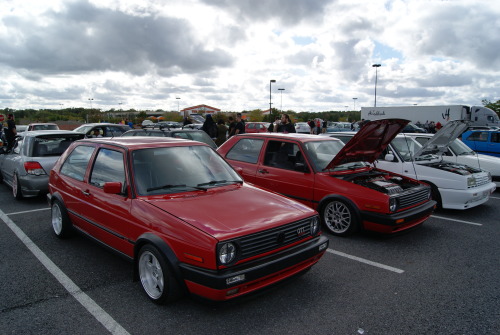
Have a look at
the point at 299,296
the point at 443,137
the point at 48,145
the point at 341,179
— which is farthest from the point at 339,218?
the point at 48,145

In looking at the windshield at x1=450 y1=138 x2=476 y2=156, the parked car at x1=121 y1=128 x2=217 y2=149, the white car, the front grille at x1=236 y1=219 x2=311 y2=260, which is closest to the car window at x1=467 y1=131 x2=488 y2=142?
the windshield at x1=450 y1=138 x2=476 y2=156

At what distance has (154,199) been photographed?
3.48m

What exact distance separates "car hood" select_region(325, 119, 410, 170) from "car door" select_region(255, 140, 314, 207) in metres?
0.44

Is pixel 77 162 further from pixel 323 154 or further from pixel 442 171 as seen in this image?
pixel 442 171

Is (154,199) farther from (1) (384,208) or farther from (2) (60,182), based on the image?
(1) (384,208)

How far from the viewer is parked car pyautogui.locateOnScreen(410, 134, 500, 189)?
8188mm

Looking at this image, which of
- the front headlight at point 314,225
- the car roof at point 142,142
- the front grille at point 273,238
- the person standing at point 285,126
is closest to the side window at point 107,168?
the car roof at point 142,142

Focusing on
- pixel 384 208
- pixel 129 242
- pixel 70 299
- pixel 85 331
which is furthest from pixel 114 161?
pixel 384 208

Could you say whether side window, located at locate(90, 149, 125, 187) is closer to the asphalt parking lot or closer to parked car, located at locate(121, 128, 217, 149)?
the asphalt parking lot

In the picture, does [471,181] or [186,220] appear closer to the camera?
[186,220]

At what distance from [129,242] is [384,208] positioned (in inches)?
132

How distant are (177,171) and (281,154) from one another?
8.44ft

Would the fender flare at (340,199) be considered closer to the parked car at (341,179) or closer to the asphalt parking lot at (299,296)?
the parked car at (341,179)

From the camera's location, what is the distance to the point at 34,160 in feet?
24.2
